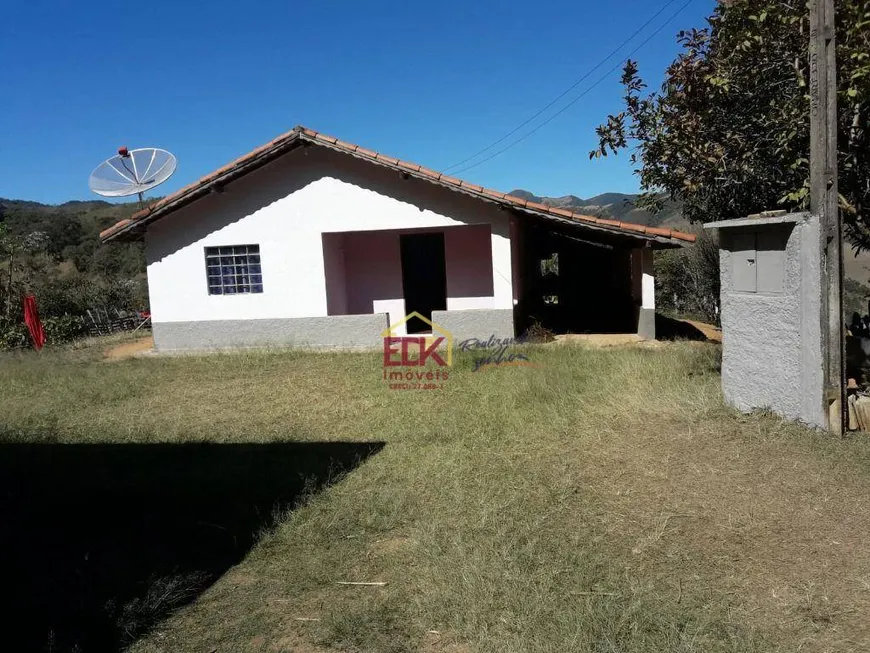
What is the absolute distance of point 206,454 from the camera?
6199mm

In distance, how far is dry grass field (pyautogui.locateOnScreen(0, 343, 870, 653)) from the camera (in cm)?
307

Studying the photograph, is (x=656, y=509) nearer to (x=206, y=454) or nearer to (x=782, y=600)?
(x=782, y=600)

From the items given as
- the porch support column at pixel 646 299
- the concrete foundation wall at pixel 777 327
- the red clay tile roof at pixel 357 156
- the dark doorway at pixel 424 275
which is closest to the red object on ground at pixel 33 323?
Result: the red clay tile roof at pixel 357 156

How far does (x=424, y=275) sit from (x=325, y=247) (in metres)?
3.09

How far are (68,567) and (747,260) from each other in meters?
6.21

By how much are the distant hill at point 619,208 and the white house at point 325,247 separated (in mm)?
789

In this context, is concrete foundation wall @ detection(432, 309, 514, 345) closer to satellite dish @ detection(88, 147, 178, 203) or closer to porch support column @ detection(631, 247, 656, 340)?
porch support column @ detection(631, 247, 656, 340)

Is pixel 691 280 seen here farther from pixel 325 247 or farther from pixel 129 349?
pixel 129 349

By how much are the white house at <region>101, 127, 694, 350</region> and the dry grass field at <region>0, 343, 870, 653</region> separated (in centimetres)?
504

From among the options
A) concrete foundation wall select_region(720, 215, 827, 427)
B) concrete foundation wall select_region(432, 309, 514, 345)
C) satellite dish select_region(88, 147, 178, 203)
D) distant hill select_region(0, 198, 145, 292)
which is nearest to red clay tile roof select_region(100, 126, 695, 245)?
satellite dish select_region(88, 147, 178, 203)

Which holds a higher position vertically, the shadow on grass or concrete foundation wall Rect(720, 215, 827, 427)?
concrete foundation wall Rect(720, 215, 827, 427)

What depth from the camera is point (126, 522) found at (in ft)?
14.9

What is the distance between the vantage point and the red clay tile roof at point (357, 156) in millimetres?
11266

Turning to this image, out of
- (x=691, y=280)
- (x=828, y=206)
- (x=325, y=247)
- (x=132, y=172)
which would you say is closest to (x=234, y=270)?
(x=325, y=247)
